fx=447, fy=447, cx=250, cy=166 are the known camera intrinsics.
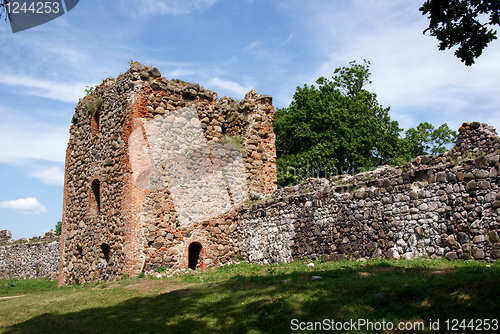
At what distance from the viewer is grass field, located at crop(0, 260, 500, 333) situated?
6.40 m

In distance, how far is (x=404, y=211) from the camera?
35.6 feet

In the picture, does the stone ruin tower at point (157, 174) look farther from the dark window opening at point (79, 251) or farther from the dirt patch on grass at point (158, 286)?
the dirt patch on grass at point (158, 286)

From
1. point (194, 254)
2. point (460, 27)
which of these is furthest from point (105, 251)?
point (460, 27)

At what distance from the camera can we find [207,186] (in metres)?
16.1

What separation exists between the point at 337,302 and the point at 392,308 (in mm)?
981

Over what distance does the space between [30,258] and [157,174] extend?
2141 centimetres

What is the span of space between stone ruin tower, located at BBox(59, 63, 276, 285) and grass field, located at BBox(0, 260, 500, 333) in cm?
331

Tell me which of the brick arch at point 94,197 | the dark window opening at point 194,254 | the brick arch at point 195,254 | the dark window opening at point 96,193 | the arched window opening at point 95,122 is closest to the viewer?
the brick arch at point 195,254

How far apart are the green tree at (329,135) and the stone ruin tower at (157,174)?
39.2ft

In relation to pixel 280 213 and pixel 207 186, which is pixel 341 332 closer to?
pixel 280 213

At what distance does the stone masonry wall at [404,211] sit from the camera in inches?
377

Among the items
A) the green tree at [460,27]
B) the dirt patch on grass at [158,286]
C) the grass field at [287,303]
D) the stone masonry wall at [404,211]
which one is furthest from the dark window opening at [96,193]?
the green tree at [460,27]

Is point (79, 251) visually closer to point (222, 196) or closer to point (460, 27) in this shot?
point (222, 196)

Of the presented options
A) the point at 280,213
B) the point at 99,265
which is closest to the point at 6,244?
the point at 99,265
